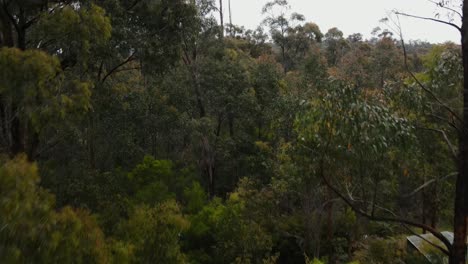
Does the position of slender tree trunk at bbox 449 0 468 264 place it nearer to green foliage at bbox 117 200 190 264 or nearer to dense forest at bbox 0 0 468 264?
dense forest at bbox 0 0 468 264

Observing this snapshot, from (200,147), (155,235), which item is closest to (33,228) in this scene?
(155,235)

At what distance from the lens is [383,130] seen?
508cm

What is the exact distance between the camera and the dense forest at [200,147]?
16.8ft

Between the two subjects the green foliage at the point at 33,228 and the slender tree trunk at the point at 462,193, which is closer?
the green foliage at the point at 33,228

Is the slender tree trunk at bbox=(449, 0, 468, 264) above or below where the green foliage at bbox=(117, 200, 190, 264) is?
above

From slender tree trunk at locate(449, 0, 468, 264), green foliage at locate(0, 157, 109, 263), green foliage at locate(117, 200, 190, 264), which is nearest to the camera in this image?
green foliage at locate(0, 157, 109, 263)

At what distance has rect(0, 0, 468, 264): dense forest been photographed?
16.8ft

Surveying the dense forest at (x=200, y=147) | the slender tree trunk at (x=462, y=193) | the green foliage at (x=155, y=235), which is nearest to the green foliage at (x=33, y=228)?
the dense forest at (x=200, y=147)

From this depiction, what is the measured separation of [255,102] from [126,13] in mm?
8100

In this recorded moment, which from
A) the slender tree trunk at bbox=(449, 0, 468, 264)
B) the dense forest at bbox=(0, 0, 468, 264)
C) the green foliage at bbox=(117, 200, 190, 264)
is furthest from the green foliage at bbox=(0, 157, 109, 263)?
the slender tree trunk at bbox=(449, 0, 468, 264)

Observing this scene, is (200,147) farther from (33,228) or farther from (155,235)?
(33,228)

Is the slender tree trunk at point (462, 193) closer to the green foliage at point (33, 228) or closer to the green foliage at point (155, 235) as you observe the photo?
the green foliage at point (155, 235)

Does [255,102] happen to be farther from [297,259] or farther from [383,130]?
[383,130]

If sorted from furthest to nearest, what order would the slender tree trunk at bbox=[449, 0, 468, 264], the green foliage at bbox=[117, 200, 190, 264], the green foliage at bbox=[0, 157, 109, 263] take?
the green foliage at bbox=[117, 200, 190, 264] < the slender tree trunk at bbox=[449, 0, 468, 264] < the green foliage at bbox=[0, 157, 109, 263]
